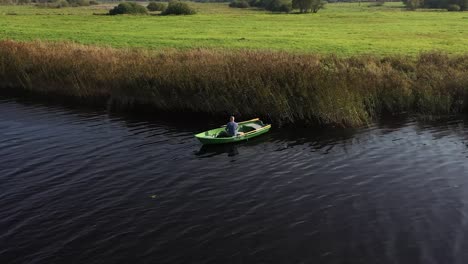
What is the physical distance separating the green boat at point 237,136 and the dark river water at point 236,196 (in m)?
0.48

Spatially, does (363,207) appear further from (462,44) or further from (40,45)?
(462,44)

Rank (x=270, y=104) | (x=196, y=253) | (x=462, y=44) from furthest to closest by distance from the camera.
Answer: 1. (x=462, y=44)
2. (x=270, y=104)
3. (x=196, y=253)

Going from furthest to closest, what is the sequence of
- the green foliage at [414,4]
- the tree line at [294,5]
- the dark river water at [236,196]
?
the green foliage at [414,4] → the tree line at [294,5] → the dark river water at [236,196]

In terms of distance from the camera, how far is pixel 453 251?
1393 cm

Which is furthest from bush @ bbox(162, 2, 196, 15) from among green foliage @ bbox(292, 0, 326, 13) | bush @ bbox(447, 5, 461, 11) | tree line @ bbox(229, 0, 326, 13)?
bush @ bbox(447, 5, 461, 11)

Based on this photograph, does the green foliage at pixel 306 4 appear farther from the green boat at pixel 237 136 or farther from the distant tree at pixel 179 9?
→ the green boat at pixel 237 136

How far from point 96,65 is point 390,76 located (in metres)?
22.9

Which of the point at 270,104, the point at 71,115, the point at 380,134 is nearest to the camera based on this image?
the point at 380,134

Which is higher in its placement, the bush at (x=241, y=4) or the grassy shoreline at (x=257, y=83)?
the bush at (x=241, y=4)

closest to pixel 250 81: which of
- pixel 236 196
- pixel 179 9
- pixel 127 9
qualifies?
pixel 236 196

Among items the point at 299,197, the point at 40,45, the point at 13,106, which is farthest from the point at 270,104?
the point at 40,45

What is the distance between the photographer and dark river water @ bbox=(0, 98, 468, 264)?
46.3 ft

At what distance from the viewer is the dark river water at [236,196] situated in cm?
1412

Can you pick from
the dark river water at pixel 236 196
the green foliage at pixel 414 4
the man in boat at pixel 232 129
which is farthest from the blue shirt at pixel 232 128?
the green foliage at pixel 414 4
